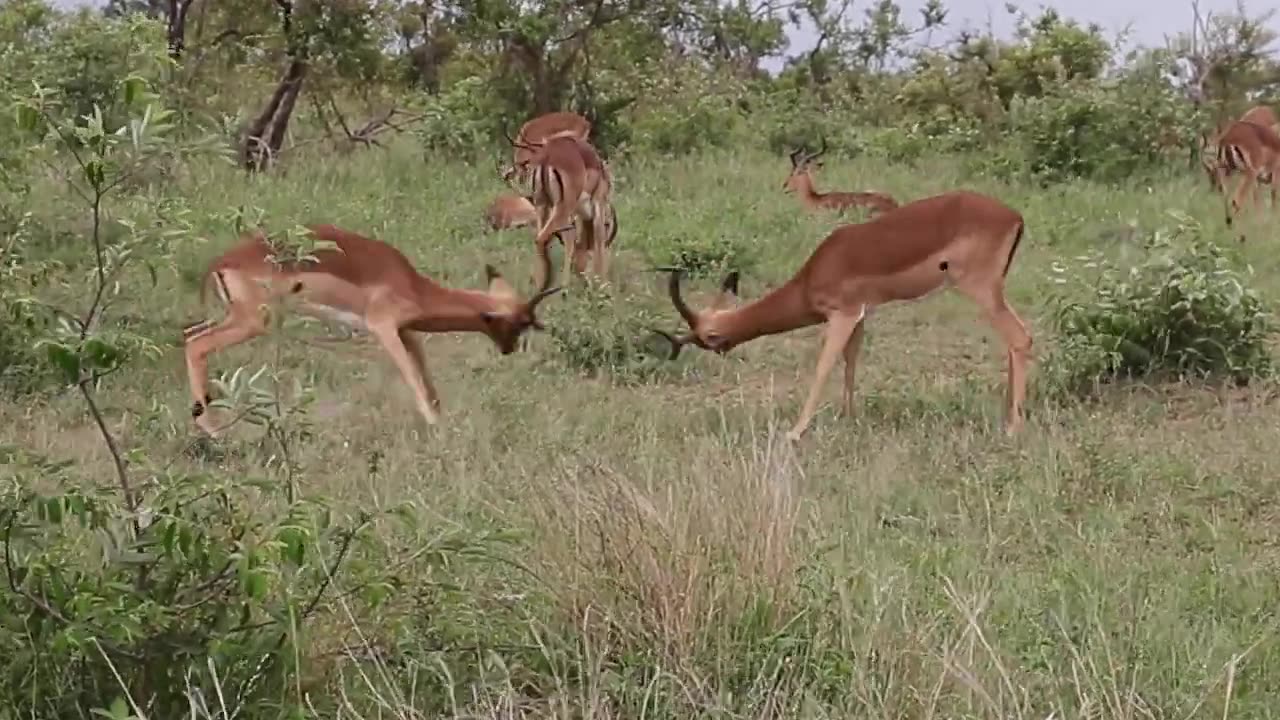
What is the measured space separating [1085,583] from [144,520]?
84.7 inches

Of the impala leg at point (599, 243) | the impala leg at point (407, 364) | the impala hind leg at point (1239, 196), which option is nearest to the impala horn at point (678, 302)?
the impala leg at point (407, 364)

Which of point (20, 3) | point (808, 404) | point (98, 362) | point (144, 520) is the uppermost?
point (20, 3)

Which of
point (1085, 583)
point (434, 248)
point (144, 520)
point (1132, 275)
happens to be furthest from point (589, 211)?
point (144, 520)

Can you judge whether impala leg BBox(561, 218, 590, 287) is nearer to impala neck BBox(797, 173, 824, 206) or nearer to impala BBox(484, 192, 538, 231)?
impala BBox(484, 192, 538, 231)

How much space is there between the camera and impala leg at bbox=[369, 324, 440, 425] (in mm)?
6852

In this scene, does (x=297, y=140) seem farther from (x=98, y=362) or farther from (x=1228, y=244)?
(x=98, y=362)

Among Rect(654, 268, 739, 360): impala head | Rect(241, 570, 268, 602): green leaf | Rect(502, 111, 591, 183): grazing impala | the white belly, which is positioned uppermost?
Rect(502, 111, 591, 183): grazing impala

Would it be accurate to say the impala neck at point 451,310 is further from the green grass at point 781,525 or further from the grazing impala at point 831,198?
the grazing impala at point 831,198

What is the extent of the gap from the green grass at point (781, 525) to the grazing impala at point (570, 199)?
4.07 ft

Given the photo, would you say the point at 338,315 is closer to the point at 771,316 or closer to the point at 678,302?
the point at 678,302

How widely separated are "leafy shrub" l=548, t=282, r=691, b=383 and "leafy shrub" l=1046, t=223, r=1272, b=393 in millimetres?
1843

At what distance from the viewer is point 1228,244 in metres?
10.5

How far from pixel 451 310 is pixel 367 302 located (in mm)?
375

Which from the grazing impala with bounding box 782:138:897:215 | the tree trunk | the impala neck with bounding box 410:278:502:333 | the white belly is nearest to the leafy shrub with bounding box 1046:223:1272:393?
the impala neck with bounding box 410:278:502:333
